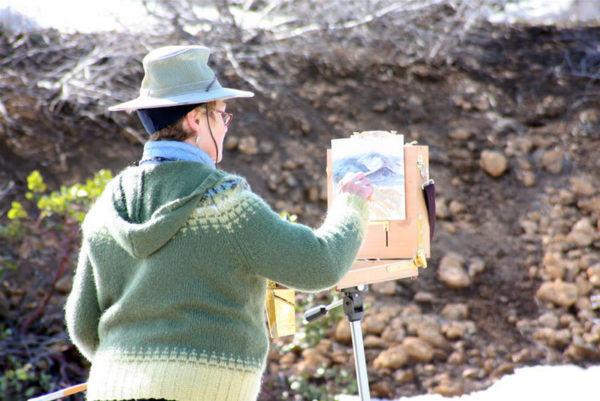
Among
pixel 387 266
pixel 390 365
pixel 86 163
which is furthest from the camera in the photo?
pixel 86 163

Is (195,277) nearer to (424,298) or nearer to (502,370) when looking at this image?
(502,370)

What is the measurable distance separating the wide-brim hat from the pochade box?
0.73 m

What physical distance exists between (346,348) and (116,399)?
2580 millimetres

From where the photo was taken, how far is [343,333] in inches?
166

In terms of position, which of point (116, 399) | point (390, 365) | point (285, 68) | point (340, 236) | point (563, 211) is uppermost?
point (340, 236)

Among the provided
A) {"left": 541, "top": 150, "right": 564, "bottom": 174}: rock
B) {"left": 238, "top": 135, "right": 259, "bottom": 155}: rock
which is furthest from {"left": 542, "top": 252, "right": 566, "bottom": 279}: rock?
{"left": 238, "top": 135, "right": 259, "bottom": 155}: rock

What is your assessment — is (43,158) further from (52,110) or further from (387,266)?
(387,266)

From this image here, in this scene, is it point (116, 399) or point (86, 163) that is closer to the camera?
point (116, 399)

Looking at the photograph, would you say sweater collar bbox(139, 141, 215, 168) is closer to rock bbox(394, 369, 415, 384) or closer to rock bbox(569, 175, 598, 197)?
rock bbox(394, 369, 415, 384)

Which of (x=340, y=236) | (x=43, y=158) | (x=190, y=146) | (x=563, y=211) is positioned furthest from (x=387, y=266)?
(x=43, y=158)

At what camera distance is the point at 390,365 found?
4070 mm

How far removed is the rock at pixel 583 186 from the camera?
4.77m

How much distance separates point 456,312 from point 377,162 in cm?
203

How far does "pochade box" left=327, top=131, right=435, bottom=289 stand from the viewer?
2.57 meters
